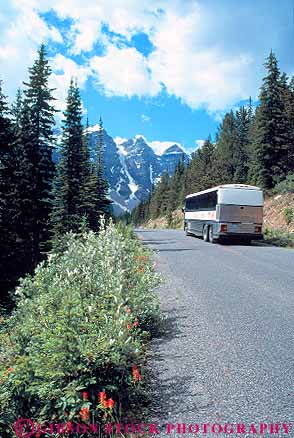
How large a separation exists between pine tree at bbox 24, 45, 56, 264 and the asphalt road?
20.0 m

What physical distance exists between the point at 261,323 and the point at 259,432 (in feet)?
9.93

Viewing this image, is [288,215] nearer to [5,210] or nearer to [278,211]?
[278,211]

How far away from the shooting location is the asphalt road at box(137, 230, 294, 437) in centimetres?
351

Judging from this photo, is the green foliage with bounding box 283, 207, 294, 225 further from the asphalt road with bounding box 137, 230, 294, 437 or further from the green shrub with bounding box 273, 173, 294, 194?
the asphalt road with bounding box 137, 230, 294, 437

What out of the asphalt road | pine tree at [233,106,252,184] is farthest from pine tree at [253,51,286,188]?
the asphalt road

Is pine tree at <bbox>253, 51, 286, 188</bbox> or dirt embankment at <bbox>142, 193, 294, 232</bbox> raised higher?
pine tree at <bbox>253, 51, 286, 188</bbox>

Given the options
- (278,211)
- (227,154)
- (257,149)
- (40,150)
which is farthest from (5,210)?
(227,154)

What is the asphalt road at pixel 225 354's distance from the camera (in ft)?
11.5

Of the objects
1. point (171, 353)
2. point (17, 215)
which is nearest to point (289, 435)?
point (171, 353)

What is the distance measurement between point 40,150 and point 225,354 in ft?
86.6

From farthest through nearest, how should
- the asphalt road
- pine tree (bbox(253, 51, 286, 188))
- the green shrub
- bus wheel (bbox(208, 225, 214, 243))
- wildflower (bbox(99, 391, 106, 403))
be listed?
1. pine tree (bbox(253, 51, 286, 188))
2. the green shrub
3. bus wheel (bbox(208, 225, 214, 243))
4. the asphalt road
5. wildflower (bbox(99, 391, 106, 403))

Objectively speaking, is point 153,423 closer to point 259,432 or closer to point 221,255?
point 259,432

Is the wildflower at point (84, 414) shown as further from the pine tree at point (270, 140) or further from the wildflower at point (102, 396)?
the pine tree at point (270, 140)

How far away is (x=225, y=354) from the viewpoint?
4.76m
